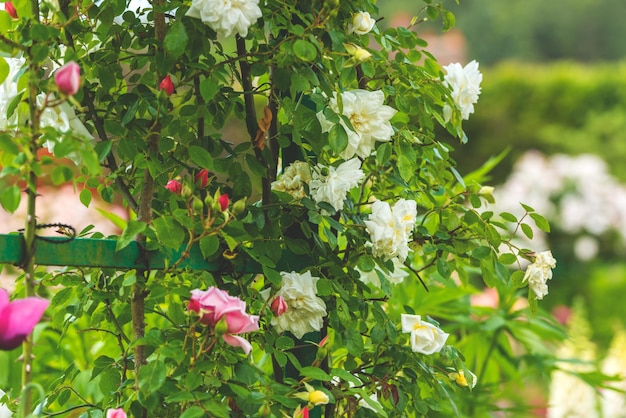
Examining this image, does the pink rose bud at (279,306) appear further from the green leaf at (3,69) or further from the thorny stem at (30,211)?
the green leaf at (3,69)

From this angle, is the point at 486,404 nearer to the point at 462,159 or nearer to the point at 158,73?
the point at 158,73

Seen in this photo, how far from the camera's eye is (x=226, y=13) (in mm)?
908

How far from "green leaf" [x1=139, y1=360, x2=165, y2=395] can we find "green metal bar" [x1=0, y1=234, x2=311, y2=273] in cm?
13

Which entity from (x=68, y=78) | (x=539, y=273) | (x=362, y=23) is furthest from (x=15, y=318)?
(x=539, y=273)

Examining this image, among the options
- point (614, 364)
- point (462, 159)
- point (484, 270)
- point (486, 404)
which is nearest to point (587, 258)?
point (462, 159)

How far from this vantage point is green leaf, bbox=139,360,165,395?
2.80 feet

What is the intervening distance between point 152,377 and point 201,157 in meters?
0.27

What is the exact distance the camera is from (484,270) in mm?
1144

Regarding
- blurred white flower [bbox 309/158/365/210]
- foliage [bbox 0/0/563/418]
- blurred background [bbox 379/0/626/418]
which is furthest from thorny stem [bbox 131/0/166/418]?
blurred background [bbox 379/0/626/418]

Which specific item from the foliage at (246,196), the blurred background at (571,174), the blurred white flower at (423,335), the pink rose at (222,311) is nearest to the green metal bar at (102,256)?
the foliage at (246,196)

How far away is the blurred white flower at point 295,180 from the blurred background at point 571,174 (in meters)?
2.00

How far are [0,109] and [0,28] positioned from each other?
0.10m

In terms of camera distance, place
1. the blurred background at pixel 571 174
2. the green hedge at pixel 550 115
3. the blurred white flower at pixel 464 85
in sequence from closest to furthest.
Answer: the blurred white flower at pixel 464 85 → the blurred background at pixel 571 174 → the green hedge at pixel 550 115

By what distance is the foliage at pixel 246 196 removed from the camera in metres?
0.93
